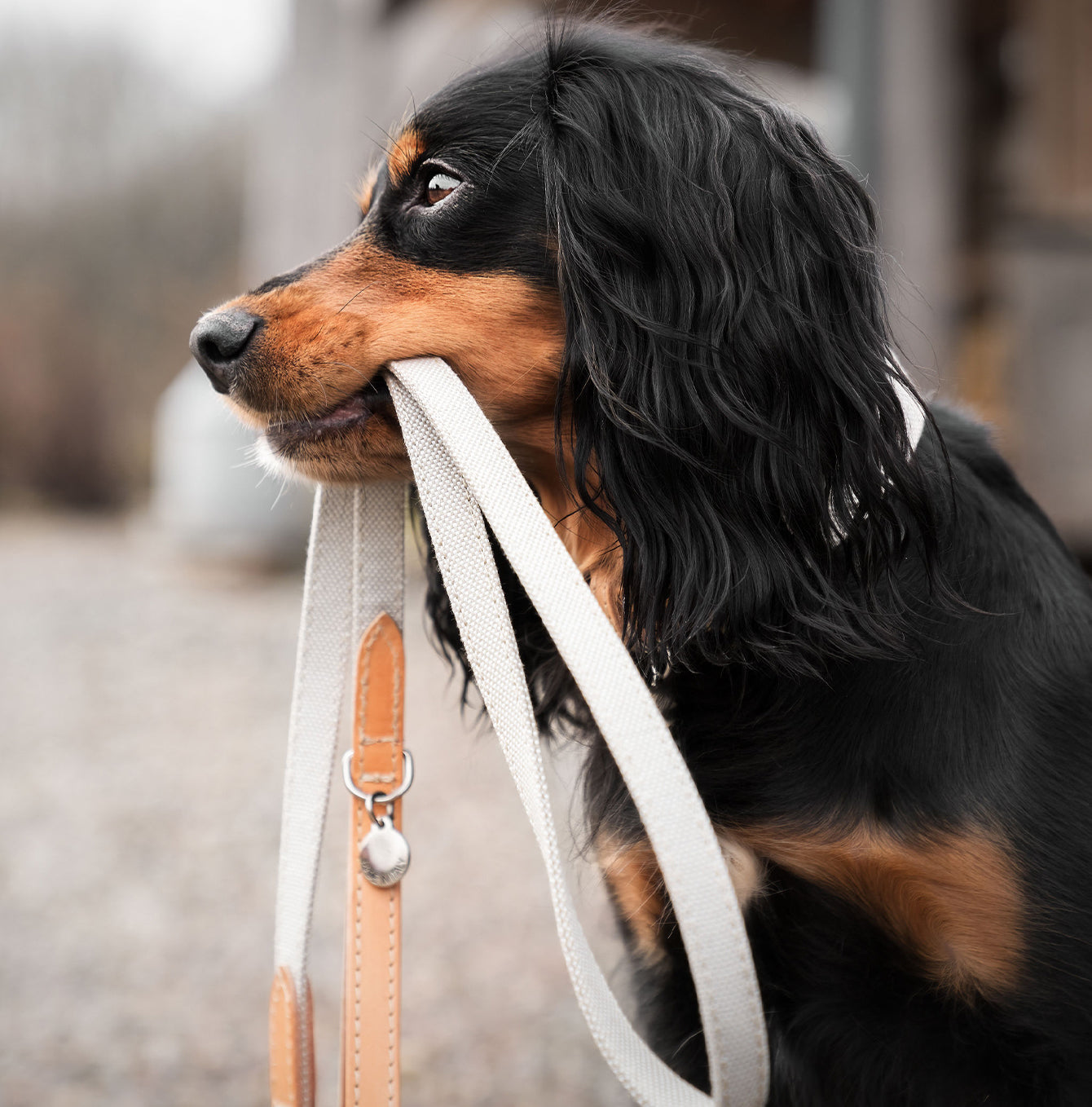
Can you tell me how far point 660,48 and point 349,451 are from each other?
778mm

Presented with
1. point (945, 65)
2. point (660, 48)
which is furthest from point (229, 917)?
point (945, 65)

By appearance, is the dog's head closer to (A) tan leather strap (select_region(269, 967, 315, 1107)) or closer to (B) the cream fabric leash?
(B) the cream fabric leash

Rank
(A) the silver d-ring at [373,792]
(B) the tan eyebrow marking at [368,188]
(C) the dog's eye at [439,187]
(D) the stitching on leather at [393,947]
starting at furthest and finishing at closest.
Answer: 1. (B) the tan eyebrow marking at [368,188]
2. (C) the dog's eye at [439,187]
3. (A) the silver d-ring at [373,792]
4. (D) the stitching on leather at [393,947]

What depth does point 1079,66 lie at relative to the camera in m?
5.64

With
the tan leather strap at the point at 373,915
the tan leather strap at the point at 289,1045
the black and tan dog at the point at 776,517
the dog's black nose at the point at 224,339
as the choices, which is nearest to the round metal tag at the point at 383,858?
the tan leather strap at the point at 373,915

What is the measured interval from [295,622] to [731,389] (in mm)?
6673

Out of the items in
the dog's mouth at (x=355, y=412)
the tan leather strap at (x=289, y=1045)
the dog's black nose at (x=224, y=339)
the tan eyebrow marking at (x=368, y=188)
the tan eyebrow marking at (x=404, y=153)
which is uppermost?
the tan eyebrow marking at (x=404, y=153)

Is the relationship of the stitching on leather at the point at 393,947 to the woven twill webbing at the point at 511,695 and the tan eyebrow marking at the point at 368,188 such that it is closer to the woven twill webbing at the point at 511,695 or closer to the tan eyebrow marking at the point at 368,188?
the woven twill webbing at the point at 511,695

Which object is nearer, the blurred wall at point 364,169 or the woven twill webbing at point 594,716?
the woven twill webbing at point 594,716

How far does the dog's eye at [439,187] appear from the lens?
1.60 m

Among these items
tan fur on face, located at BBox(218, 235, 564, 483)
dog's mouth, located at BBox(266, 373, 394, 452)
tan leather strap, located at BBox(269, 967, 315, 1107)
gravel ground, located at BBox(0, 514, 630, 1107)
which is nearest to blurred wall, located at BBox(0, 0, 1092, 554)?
tan fur on face, located at BBox(218, 235, 564, 483)

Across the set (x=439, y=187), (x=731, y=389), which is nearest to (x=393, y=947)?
(x=731, y=389)

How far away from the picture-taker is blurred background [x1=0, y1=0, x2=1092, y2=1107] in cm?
277

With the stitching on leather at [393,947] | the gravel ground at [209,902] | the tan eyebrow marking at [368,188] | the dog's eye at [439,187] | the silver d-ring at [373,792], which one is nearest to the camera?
the stitching on leather at [393,947]
